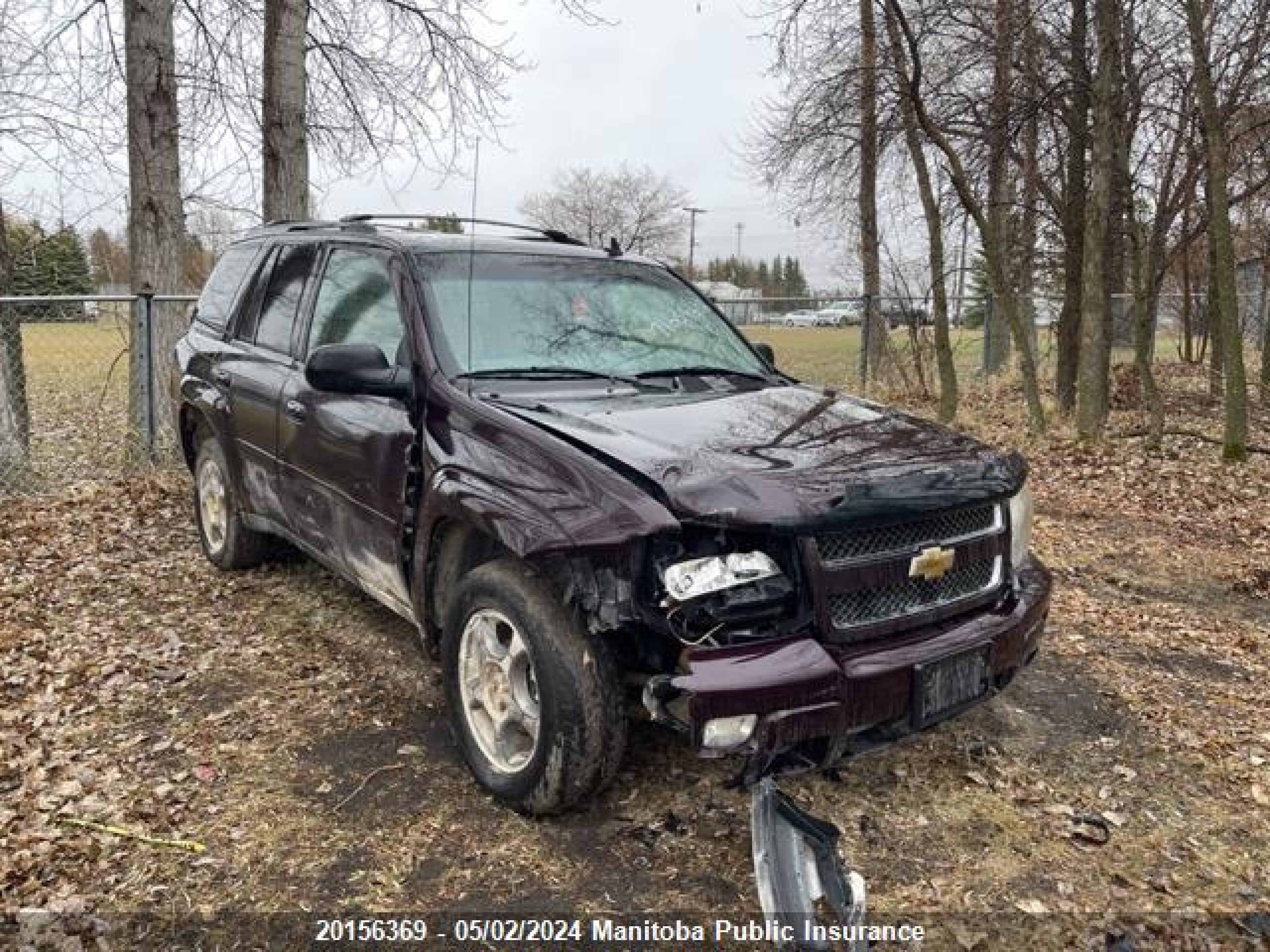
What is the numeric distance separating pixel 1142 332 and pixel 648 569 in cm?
941

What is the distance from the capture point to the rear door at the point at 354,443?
372 centimetres

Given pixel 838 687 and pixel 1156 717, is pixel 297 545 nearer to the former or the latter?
pixel 838 687

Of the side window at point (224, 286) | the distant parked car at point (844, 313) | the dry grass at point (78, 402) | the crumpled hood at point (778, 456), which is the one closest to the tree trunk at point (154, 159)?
the dry grass at point (78, 402)

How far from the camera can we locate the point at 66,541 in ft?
20.6

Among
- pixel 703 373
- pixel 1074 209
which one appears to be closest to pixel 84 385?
pixel 703 373

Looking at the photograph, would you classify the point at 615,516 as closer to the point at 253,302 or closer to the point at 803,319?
the point at 253,302

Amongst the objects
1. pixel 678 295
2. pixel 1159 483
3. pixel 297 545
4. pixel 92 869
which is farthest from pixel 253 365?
pixel 1159 483

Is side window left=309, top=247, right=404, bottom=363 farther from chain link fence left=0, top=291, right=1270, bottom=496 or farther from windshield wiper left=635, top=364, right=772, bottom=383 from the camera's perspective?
chain link fence left=0, top=291, right=1270, bottom=496

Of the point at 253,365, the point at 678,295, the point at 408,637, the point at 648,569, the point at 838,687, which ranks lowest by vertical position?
the point at 408,637

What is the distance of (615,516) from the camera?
2.71 meters

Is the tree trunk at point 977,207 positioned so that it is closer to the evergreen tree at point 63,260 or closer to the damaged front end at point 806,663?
the damaged front end at point 806,663

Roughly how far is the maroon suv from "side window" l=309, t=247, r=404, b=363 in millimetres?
15

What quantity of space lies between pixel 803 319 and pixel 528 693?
13.9 meters

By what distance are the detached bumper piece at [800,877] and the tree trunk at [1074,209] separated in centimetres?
942
